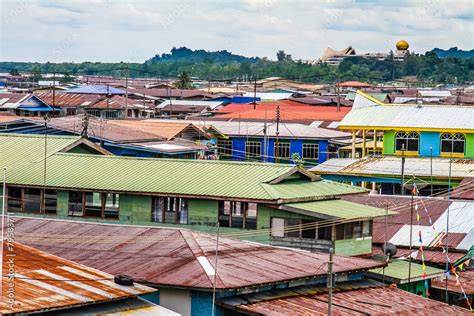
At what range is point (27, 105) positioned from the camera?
7538 cm

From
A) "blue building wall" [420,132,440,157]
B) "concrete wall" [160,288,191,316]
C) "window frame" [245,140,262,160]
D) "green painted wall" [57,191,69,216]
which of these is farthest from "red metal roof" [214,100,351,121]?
"concrete wall" [160,288,191,316]

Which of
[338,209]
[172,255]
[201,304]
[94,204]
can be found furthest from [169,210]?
[201,304]

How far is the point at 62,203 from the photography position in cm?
3177

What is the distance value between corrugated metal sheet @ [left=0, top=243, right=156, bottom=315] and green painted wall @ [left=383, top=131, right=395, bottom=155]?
28795 mm

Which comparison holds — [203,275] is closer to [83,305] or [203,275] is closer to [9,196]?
[83,305]

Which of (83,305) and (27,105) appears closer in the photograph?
(83,305)

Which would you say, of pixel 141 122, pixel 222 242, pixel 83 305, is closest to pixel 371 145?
pixel 141 122

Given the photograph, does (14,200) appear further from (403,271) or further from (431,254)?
(431,254)

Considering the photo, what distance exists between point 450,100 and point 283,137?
114 feet

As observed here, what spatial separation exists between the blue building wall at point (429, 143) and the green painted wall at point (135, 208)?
22.2 metres

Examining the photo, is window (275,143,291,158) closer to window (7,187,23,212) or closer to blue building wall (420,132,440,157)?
blue building wall (420,132,440,157)

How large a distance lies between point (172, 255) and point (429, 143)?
26.8m

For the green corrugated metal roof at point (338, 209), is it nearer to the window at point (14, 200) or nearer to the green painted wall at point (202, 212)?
the green painted wall at point (202, 212)

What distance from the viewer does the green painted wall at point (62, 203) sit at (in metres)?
31.7
